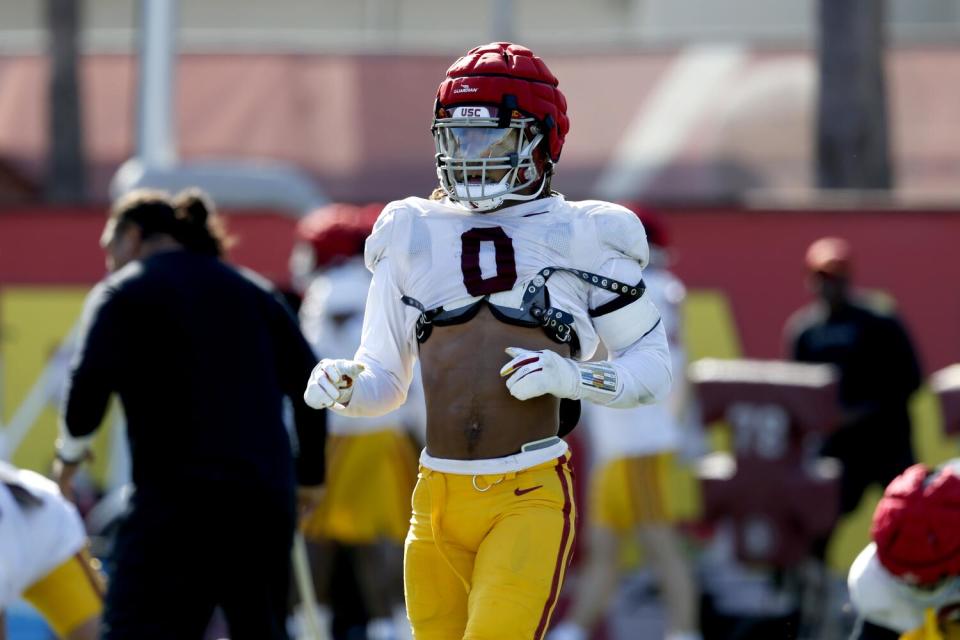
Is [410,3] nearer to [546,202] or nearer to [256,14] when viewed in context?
[256,14]

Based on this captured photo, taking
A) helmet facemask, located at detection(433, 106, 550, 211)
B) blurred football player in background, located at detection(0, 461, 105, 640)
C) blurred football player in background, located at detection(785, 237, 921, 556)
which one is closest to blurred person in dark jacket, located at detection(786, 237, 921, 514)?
blurred football player in background, located at detection(785, 237, 921, 556)

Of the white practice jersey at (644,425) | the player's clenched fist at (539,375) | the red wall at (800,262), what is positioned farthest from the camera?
the red wall at (800,262)

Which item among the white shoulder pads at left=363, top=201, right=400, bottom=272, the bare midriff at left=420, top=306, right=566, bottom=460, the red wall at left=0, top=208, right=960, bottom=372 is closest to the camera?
the bare midriff at left=420, top=306, right=566, bottom=460

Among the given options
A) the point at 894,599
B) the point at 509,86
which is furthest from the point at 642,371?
the point at 894,599

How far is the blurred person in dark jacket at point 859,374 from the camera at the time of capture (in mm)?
8344

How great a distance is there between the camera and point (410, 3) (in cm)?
2244

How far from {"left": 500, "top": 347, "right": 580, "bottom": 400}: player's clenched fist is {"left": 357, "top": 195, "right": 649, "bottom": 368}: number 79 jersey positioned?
0.25 m

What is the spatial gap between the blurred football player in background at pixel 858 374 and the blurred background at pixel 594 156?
0.35ft

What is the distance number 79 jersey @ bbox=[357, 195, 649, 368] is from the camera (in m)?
4.13

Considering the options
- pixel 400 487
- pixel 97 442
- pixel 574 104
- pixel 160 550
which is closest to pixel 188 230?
pixel 160 550

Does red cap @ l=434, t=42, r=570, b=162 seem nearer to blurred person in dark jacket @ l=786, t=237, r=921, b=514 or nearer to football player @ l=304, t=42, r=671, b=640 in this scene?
football player @ l=304, t=42, r=671, b=640

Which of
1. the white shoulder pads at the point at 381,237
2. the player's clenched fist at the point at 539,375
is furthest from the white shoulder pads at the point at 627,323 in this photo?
the white shoulder pads at the point at 381,237

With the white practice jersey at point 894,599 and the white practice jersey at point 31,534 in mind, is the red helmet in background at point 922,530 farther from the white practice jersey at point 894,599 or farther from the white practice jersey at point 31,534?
the white practice jersey at point 31,534

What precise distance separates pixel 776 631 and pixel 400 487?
5.99 feet
